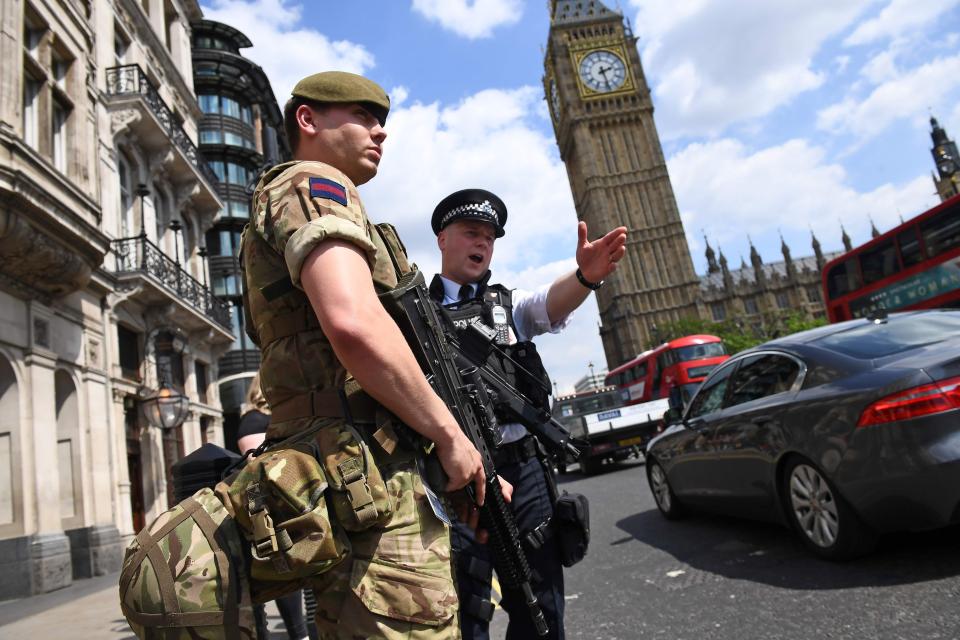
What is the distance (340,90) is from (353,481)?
1087 millimetres

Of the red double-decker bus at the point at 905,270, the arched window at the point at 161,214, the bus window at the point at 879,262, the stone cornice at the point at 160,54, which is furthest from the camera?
the arched window at the point at 161,214

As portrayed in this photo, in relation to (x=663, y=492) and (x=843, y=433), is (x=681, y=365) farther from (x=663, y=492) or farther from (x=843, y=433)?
(x=843, y=433)

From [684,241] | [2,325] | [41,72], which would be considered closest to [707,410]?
[2,325]

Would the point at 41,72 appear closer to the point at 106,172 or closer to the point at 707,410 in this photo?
the point at 106,172

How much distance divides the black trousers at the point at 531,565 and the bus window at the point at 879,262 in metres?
15.1

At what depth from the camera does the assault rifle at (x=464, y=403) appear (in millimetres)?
1729

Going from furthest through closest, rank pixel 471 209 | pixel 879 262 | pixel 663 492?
pixel 879 262, pixel 663 492, pixel 471 209

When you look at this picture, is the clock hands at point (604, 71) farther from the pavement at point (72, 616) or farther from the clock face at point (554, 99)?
the pavement at point (72, 616)

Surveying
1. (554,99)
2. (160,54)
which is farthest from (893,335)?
(554,99)

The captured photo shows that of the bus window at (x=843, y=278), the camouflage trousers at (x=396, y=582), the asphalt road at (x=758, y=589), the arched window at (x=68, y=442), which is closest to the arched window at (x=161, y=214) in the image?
the arched window at (x=68, y=442)

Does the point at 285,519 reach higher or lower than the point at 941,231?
lower

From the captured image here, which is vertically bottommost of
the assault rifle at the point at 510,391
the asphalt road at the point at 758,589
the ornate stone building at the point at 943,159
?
the asphalt road at the point at 758,589

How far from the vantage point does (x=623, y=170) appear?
84.0 meters

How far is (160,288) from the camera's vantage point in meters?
12.8
